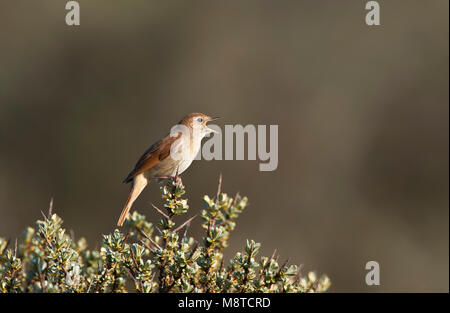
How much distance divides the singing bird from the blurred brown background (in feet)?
19.1

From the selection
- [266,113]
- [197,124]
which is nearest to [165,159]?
[197,124]

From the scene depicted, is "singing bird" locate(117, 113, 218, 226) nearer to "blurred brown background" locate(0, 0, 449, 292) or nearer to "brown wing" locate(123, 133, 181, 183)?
"brown wing" locate(123, 133, 181, 183)

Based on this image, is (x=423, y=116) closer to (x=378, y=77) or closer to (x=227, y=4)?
(x=378, y=77)

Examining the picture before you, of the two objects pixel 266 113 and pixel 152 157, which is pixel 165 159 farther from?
pixel 266 113

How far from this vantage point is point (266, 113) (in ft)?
47.7

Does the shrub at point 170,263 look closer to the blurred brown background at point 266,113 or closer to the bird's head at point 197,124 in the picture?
the bird's head at point 197,124

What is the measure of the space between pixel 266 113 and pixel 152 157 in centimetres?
838

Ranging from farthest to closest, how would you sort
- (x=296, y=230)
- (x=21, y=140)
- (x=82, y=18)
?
(x=82, y=18) < (x=21, y=140) < (x=296, y=230)

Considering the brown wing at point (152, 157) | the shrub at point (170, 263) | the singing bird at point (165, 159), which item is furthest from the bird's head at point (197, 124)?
the shrub at point (170, 263)

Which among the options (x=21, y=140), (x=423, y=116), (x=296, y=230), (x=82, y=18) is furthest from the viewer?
(x=82, y=18)

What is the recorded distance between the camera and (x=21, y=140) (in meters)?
14.0

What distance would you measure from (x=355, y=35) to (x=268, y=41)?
2.28m

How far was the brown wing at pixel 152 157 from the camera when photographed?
6395mm

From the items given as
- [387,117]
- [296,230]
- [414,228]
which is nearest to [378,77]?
[387,117]
